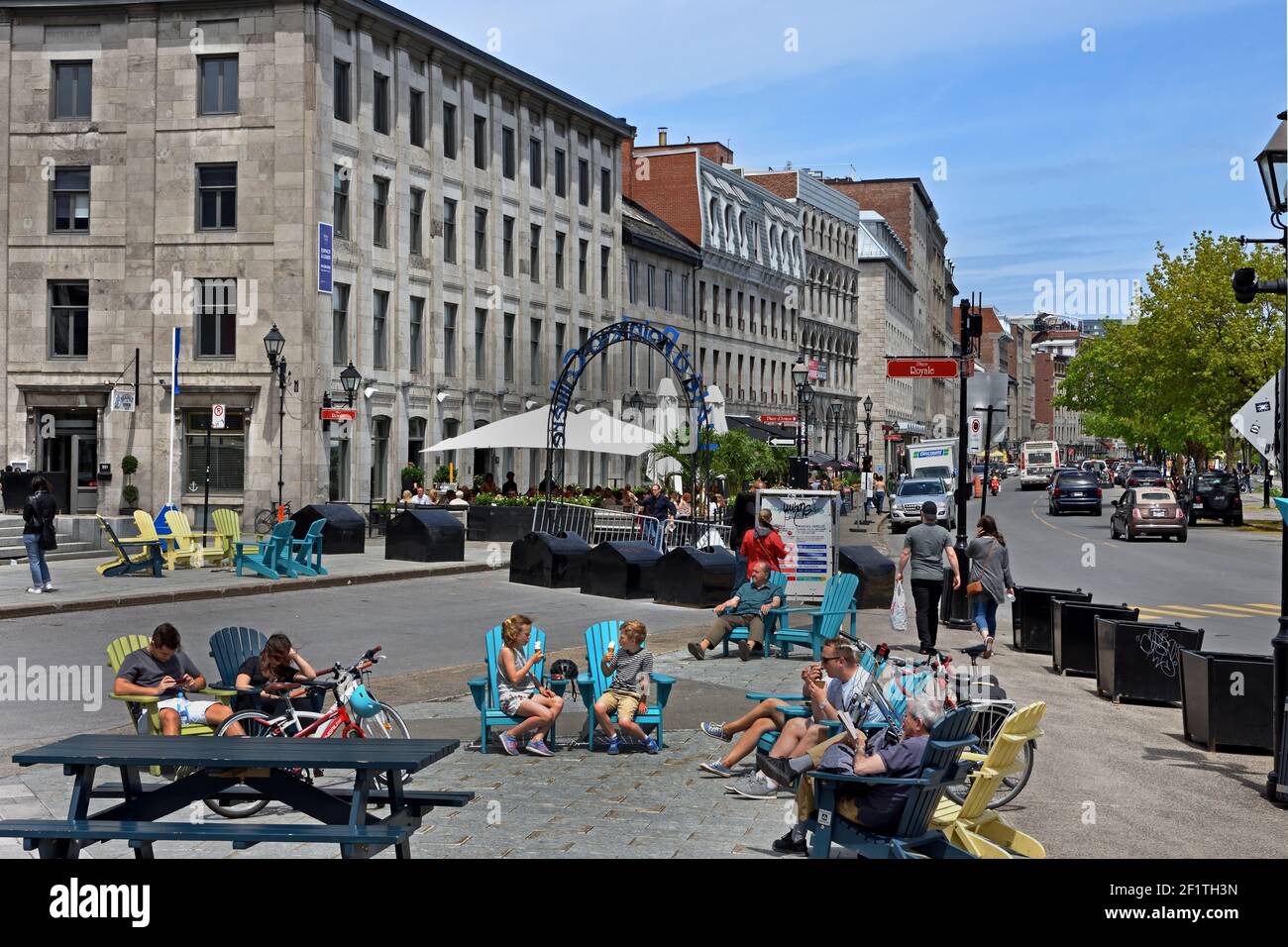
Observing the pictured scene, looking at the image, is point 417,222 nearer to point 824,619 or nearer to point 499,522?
point 499,522

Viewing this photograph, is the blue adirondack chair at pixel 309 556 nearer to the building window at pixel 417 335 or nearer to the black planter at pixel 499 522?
the black planter at pixel 499 522

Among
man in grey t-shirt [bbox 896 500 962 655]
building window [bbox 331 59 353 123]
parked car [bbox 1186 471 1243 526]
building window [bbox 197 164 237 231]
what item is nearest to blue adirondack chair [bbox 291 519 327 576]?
man in grey t-shirt [bbox 896 500 962 655]

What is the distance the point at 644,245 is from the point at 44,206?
28149 millimetres

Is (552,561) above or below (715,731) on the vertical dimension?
above

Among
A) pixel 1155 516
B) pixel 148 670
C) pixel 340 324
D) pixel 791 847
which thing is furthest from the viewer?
pixel 1155 516

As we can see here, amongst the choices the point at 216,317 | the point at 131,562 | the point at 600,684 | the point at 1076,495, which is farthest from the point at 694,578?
the point at 1076,495

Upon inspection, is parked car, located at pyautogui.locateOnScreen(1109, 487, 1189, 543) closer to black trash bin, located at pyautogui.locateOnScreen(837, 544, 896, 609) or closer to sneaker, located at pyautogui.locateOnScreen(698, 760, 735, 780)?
black trash bin, located at pyautogui.locateOnScreen(837, 544, 896, 609)

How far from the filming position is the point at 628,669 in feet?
39.1

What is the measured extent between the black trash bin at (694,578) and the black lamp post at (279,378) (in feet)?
50.8

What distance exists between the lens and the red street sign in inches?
834

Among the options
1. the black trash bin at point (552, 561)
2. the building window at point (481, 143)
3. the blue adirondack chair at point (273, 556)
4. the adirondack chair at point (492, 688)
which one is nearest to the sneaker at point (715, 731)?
the adirondack chair at point (492, 688)

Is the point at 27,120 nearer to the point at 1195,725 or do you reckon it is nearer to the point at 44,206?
the point at 44,206

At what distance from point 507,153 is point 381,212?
28.2 feet
